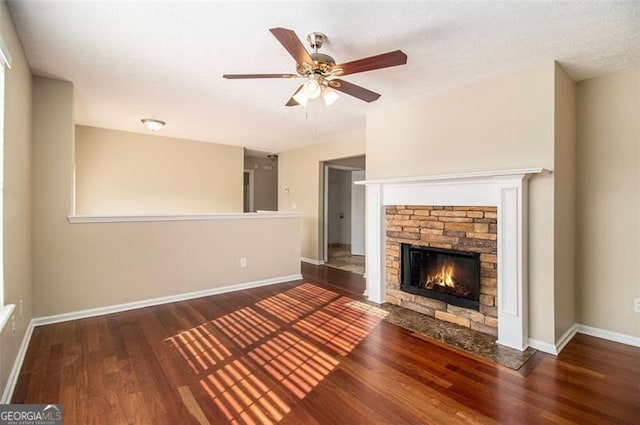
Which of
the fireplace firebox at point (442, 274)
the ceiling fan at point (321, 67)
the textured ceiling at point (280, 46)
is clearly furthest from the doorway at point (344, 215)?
the ceiling fan at point (321, 67)

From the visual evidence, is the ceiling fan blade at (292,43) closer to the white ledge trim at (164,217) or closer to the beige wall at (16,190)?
the beige wall at (16,190)

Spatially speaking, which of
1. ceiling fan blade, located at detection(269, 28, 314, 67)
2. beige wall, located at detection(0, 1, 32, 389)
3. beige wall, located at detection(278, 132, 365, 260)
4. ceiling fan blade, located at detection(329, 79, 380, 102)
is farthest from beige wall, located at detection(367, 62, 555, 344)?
beige wall, located at detection(0, 1, 32, 389)

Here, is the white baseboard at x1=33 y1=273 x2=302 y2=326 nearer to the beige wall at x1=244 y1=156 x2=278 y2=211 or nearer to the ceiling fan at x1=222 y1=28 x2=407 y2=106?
the ceiling fan at x1=222 y1=28 x2=407 y2=106

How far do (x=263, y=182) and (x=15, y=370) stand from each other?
21.1 feet

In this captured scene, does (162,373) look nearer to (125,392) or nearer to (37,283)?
(125,392)

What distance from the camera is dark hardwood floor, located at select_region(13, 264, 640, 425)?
5.89ft

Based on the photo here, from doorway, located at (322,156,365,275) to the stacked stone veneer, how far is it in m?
1.88

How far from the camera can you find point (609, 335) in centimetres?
280

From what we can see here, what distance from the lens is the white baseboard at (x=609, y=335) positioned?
2.68 metres

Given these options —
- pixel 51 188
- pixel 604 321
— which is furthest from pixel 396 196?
pixel 51 188

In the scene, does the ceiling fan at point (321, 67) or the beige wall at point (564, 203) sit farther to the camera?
the beige wall at point (564, 203)

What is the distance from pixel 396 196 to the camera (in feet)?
11.9

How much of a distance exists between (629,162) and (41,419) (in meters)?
4.75

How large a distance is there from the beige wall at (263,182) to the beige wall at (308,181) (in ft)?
4.08
